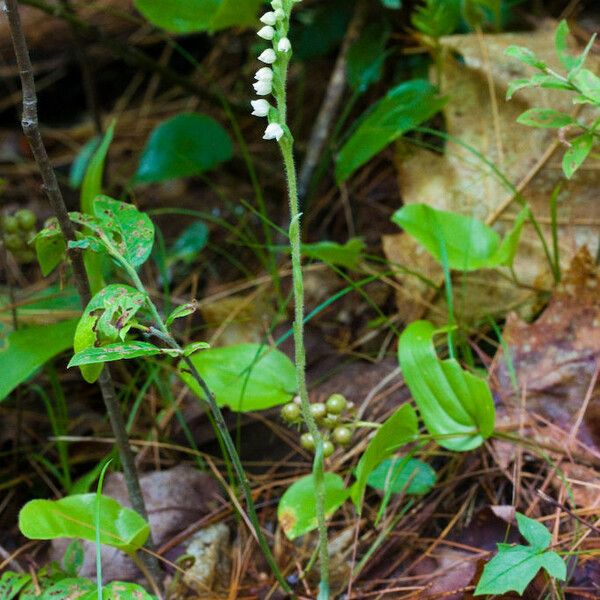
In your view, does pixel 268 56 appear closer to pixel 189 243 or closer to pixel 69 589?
pixel 69 589

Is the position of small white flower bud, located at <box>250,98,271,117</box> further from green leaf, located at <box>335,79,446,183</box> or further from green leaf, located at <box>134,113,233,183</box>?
green leaf, located at <box>134,113,233,183</box>

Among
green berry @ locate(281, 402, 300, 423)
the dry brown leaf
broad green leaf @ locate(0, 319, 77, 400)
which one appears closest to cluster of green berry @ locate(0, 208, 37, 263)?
broad green leaf @ locate(0, 319, 77, 400)

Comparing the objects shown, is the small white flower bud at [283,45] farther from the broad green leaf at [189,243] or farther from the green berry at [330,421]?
the broad green leaf at [189,243]

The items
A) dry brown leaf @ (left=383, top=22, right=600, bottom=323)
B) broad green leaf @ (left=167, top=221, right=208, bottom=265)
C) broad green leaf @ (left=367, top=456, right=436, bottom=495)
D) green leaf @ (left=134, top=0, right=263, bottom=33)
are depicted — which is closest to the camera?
broad green leaf @ (left=367, top=456, right=436, bottom=495)

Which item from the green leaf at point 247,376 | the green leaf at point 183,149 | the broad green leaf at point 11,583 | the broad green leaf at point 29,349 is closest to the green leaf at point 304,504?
the green leaf at point 247,376

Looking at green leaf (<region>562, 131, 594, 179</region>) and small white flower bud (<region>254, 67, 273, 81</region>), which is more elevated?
small white flower bud (<region>254, 67, 273, 81</region>)
